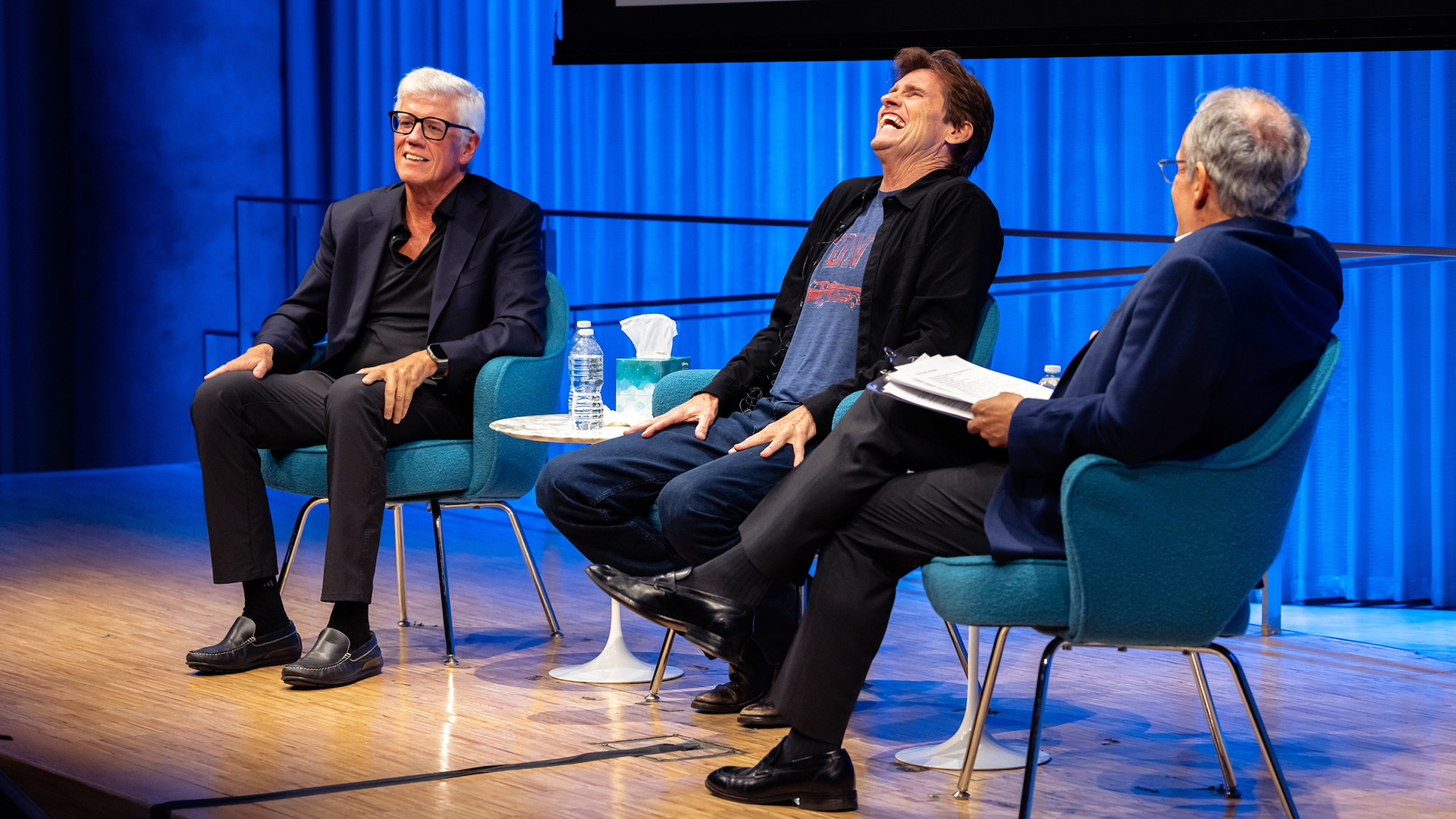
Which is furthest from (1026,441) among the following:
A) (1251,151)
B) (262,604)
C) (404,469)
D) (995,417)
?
(262,604)

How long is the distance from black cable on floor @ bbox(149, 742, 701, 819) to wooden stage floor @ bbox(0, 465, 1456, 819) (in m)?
0.02

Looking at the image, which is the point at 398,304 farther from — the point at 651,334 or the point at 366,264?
the point at 651,334

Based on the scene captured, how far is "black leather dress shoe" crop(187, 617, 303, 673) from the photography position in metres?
3.06

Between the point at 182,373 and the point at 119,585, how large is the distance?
310cm

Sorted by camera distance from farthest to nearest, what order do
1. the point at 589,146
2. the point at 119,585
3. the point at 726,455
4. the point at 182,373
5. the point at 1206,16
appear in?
1. the point at 182,373
2. the point at 589,146
3. the point at 119,585
4. the point at 1206,16
5. the point at 726,455

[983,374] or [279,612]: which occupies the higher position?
[983,374]

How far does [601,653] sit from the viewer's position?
3.22 m

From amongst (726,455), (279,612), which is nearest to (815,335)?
(726,455)

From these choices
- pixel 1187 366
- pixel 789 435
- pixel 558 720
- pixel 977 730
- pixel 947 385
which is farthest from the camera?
pixel 558 720

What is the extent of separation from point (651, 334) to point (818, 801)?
1291mm

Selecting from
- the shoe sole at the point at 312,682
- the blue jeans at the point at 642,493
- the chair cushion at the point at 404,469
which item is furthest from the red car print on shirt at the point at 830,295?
the shoe sole at the point at 312,682

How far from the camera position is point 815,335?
9.34ft

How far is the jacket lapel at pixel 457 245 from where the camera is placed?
3.32 metres

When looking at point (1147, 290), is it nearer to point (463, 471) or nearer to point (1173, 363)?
point (1173, 363)
